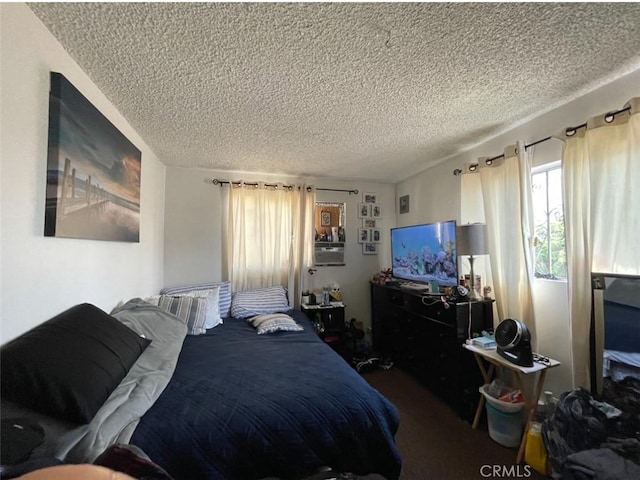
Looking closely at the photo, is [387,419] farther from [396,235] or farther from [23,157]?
[396,235]

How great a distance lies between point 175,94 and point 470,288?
8.61ft

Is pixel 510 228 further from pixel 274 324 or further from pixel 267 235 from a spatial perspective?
pixel 267 235

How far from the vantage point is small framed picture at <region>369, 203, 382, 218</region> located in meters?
3.63

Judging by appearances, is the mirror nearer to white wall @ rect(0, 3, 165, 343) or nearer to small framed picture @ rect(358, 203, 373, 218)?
small framed picture @ rect(358, 203, 373, 218)

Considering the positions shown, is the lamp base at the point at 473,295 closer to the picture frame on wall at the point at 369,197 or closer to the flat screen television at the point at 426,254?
the flat screen television at the point at 426,254

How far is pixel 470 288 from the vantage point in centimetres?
221

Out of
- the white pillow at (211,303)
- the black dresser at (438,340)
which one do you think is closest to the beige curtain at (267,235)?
the white pillow at (211,303)

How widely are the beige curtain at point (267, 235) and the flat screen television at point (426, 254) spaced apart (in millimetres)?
1109

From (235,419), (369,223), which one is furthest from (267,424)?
(369,223)

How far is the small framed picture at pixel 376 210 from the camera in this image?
11.9 ft

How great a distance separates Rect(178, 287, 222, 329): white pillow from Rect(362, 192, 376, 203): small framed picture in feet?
7.25

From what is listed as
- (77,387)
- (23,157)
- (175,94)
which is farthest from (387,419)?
(175,94)

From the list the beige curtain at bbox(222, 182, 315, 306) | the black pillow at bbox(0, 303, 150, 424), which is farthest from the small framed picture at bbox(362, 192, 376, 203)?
the black pillow at bbox(0, 303, 150, 424)

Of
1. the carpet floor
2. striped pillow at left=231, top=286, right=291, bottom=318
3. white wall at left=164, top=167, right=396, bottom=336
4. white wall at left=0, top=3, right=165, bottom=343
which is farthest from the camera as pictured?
white wall at left=164, top=167, right=396, bottom=336
